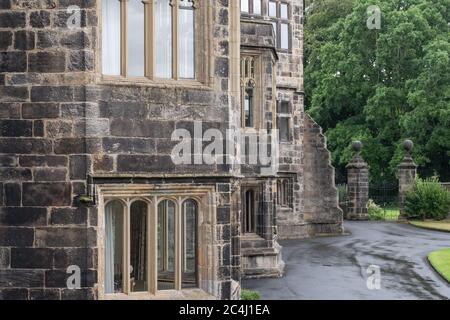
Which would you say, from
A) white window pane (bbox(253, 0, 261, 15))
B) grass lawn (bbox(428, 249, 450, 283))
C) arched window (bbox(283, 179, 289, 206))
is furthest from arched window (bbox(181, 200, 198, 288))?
arched window (bbox(283, 179, 289, 206))

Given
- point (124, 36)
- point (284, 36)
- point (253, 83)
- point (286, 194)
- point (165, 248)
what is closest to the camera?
point (124, 36)

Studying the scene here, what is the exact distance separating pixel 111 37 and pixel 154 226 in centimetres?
260

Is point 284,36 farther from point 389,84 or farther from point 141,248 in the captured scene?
point 141,248

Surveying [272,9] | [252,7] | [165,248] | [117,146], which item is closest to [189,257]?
[165,248]

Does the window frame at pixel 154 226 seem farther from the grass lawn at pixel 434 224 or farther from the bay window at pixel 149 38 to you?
the grass lawn at pixel 434 224

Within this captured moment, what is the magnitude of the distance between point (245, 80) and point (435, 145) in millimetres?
24463

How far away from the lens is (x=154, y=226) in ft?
30.6

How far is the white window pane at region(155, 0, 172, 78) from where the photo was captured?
9.58 metres

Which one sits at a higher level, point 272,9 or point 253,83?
point 272,9

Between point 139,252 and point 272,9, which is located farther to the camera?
point 272,9

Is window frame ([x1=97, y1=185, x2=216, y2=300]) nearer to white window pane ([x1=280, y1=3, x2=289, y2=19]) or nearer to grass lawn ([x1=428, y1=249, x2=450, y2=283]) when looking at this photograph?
grass lawn ([x1=428, y1=249, x2=450, y2=283])

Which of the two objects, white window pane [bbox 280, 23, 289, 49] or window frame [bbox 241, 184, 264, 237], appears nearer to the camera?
window frame [bbox 241, 184, 264, 237]

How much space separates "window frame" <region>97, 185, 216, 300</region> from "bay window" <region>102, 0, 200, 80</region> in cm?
159

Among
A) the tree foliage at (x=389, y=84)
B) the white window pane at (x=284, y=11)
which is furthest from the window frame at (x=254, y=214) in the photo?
the tree foliage at (x=389, y=84)
